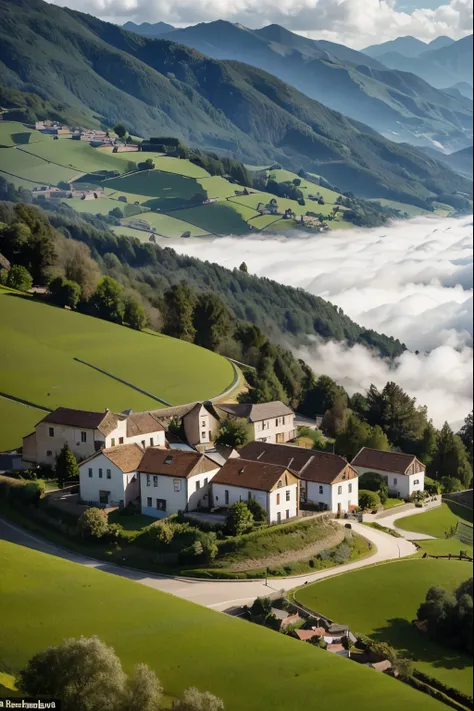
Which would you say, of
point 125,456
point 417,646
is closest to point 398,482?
point 125,456

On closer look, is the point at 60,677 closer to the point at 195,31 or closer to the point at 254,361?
the point at 254,361

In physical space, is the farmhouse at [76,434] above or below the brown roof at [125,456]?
above

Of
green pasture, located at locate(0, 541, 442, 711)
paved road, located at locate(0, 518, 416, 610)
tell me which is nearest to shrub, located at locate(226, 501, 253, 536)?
paved road, located at locate(0, 518, 416, 610)

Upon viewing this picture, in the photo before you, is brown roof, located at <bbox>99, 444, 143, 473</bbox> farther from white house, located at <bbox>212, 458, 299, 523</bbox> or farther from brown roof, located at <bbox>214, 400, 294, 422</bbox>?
brown roof, located at <bbox>214, 400, 294, 422</bbox>

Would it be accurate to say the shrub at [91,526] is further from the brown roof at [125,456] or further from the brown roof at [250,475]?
the brown roof at [250,475]

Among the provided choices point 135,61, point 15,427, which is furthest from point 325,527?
point 135,61

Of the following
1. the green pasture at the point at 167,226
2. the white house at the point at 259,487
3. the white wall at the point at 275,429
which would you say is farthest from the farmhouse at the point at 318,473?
the green pasture at the point at 167,226
